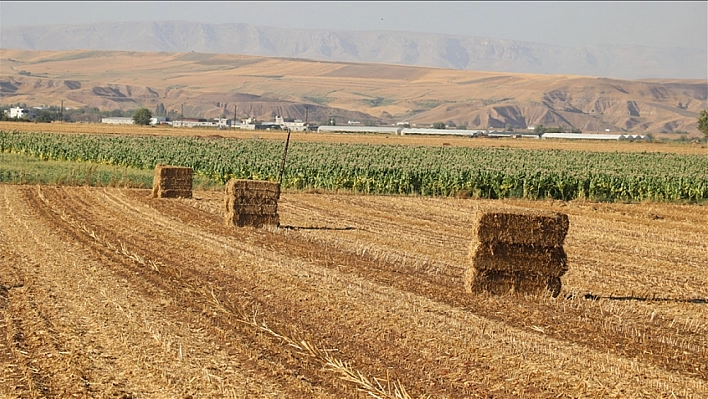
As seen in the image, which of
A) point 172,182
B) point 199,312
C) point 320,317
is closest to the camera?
point 320,317

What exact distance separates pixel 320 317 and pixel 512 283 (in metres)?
3.25

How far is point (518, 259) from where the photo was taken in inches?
562

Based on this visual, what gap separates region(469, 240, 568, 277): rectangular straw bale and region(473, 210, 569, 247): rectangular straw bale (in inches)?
3.4

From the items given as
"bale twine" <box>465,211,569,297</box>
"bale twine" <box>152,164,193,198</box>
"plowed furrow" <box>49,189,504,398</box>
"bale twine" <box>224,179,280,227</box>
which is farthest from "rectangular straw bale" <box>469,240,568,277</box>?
"bale twine" <box>152,164,193,198</box>

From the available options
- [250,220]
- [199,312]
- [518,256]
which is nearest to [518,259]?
[518,256]

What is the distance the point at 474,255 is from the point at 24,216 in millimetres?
12312

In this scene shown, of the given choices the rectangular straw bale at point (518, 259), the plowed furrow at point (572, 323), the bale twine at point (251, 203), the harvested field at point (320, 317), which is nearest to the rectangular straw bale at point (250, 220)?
the bale twine at point (251, 203)

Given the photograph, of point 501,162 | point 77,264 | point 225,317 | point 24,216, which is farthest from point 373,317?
point 501,162

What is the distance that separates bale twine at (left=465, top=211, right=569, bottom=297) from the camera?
46.6 ft

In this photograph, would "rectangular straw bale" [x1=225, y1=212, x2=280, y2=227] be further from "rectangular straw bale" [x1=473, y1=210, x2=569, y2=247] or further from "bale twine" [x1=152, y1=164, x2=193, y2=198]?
"rectangular straw bale" [x1=473, y1=210, x2=569, y2=247]

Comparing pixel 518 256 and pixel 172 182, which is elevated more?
pixel 518 256

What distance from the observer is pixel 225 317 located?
39.9 ft

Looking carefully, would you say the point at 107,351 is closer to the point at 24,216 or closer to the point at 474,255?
the point at 474,255

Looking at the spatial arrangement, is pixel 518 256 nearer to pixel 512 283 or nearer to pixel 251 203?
pixel 512 283
